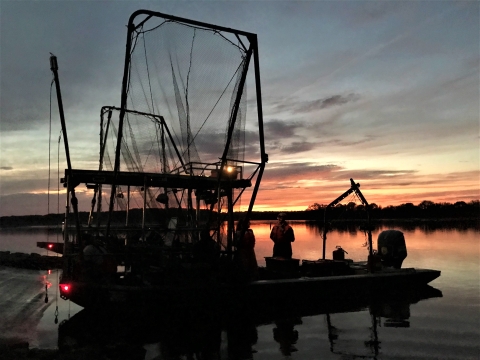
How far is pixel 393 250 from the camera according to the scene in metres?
16.9

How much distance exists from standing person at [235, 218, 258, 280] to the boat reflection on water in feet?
3.39

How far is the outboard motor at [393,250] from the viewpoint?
1688 centimetres

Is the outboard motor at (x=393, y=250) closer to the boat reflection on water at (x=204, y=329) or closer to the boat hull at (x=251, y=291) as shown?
the boat hull at (x=251, y=291)

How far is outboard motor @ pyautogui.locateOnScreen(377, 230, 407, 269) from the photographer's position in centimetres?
1688

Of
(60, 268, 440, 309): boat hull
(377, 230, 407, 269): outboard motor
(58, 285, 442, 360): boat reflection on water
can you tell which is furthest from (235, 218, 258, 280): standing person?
(377, 230, 407, 269): outboard motor

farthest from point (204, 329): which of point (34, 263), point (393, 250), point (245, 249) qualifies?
point (34, 263)

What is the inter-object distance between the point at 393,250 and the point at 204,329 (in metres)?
8.91

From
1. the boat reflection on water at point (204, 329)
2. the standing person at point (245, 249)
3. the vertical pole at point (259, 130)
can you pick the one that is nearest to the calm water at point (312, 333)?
the boat reflection on water at point (204, 329)

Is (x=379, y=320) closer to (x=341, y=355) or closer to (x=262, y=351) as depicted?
(x=341, y=355)

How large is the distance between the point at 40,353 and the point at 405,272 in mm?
11723

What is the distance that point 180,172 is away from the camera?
43.3 ft

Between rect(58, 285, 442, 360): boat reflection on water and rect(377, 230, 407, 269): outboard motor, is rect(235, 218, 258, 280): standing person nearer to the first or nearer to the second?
rect(58, 285, 442, 360): boat reflection on water

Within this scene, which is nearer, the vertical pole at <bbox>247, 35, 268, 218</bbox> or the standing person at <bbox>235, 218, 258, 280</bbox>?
the standing person at <bbox>235, 218, 258, 280</bbox>

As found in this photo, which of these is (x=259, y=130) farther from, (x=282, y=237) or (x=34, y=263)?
(x=34, y=263)
